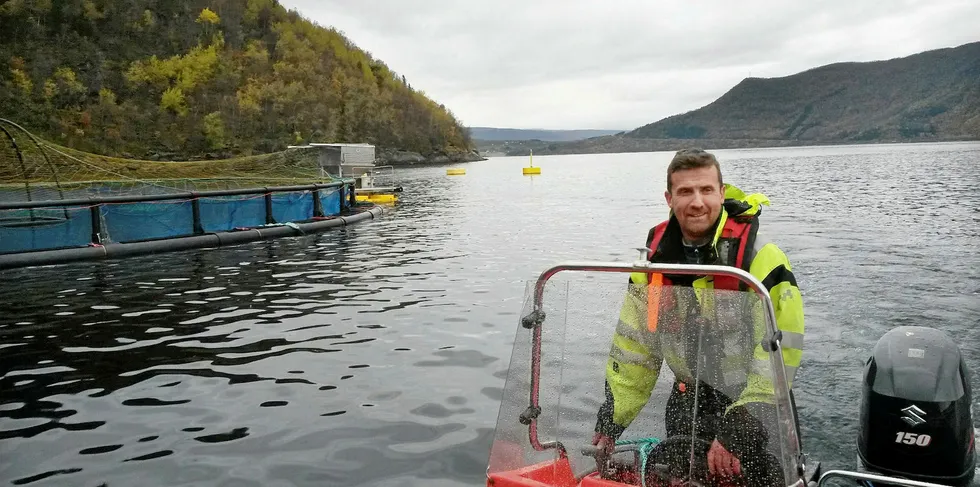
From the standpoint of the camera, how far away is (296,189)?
88.9 feet

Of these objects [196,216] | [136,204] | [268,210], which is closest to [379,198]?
[268,210]

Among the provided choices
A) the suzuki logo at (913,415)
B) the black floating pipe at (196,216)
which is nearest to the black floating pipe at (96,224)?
the black floating pipe at (196,216)

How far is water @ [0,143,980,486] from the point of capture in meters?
6.40

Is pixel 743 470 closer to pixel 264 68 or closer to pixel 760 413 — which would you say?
pixel 760 413

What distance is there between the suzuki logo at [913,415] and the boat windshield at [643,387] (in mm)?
983

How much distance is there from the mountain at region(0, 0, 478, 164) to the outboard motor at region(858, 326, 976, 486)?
116m

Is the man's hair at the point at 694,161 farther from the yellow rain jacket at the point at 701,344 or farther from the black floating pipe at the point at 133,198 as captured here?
the black floating pipe at the point at 133,198

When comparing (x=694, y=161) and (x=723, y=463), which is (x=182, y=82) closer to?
(x=694, y=161)

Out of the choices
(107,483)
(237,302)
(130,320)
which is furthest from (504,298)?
(107,483)

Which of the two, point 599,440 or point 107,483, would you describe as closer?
point 599,440

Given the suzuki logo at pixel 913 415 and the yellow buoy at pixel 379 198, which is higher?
the suzuki logo at pixel 913 415

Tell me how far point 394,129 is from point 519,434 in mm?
164316

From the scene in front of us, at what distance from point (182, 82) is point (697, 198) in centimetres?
14154

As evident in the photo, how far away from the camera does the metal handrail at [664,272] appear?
339 cm
